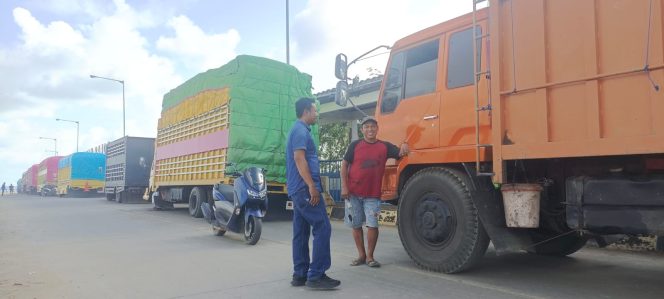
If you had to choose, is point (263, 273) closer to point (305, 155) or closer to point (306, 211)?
point (306, 211)

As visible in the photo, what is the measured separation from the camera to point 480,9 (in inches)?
188

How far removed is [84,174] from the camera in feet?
106

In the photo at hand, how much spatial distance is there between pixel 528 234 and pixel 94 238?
711cm

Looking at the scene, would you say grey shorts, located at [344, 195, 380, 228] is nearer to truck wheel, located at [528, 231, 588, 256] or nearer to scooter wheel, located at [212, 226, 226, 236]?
truck wheel, located at [528, 231, 588, 256]

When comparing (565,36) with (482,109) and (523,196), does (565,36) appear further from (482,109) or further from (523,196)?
(523,196)

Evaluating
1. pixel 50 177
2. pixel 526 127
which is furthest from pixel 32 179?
pixel 526 127

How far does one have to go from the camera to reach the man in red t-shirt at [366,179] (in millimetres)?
5363

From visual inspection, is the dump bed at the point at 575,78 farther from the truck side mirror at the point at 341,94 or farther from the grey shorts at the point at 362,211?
the truck side mirror at the point at 341,94

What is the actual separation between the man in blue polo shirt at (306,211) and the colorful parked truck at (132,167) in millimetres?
17866

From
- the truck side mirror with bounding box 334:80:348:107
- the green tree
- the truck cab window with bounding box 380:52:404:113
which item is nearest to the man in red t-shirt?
the truck cab window with bounding box 380:52:404:113

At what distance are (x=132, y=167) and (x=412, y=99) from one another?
713 inches

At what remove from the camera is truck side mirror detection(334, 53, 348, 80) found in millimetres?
6012

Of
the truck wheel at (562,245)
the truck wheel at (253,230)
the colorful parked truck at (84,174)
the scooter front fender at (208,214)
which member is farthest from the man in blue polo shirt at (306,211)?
the colorful parked truck at (84,174)

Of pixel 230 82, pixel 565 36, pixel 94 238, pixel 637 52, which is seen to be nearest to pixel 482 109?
pixel 565 36
